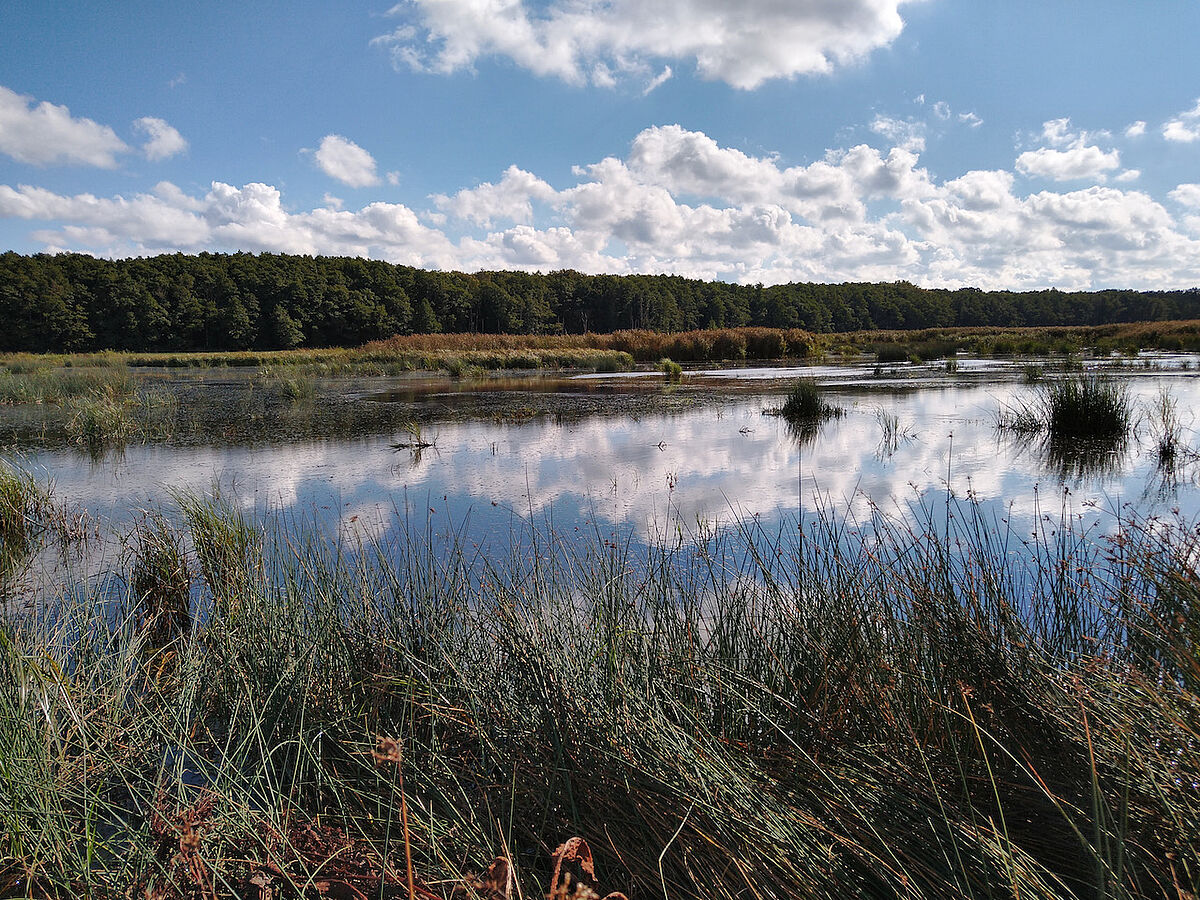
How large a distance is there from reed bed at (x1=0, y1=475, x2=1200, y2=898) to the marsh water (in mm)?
973

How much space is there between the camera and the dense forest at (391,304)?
5322cm

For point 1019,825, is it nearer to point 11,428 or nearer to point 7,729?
point 7,729

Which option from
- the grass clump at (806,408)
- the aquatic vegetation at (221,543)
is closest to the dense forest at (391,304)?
the grass clump at (806,408)

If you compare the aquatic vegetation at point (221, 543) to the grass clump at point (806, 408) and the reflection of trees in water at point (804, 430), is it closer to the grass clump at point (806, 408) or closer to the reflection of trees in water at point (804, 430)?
the reflection of trees in water at point (804, 430)

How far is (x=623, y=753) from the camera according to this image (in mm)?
1610

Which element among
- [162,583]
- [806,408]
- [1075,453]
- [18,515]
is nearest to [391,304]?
[806,408]

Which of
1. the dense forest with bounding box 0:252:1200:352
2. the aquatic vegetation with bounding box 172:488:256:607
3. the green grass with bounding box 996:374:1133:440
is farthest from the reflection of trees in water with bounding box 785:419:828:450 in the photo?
the dense forest with bounding box 0:252:1200:352

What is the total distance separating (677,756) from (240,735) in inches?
56.4

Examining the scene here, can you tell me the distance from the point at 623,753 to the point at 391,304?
2844 inches

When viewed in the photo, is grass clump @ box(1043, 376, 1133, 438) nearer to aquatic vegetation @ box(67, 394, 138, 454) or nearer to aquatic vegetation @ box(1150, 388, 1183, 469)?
aquatic vegetation @ box(1150, 388, 1183, 469)

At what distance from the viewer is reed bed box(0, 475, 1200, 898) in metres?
1.24

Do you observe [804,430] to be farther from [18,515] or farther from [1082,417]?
[18,515]

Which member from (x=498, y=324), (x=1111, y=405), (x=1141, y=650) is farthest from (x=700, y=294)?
(x=1141, y=650)

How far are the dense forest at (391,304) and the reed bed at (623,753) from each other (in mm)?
59445
